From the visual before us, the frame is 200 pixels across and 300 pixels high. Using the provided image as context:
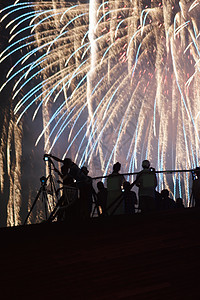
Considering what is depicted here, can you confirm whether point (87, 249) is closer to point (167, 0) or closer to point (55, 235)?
point (55, 235)

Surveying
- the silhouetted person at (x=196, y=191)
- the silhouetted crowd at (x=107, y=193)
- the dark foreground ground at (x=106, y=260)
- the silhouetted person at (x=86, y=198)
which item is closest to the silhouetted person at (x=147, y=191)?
the silhouetted crowd at (x=107, y=193)

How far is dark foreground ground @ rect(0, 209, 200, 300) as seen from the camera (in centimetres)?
372

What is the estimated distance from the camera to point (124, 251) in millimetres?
4883

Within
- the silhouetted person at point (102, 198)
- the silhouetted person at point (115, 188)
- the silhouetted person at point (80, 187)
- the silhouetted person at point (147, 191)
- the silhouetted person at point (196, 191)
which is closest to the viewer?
the silhouetted person at point (80, 187)

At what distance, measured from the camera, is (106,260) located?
181 inches

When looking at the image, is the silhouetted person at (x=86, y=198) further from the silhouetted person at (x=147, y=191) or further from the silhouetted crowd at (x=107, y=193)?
the silhouetted person at (x=147, y=191)

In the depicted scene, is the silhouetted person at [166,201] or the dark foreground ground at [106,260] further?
the silhouetted person at [166,201]

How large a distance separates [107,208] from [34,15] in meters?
13.1

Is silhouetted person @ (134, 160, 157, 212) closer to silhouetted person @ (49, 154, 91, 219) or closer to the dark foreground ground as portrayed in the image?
silhouetted person @ (49, 154, 91, 219)

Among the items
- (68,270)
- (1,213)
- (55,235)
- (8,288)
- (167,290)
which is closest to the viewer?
(167,290)

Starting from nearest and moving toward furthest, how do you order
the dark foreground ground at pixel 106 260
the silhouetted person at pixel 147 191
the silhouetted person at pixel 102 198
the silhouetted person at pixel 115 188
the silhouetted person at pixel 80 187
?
the dark foreground ground at pixel 106 260 → the silhouetted person at pixel 80 187 → the silhouetted person at pixel 147 191 → the silhouetted person at pixel 115 188 → the silhouetted person at pixel 102 198

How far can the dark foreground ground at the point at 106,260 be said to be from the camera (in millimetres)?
3717

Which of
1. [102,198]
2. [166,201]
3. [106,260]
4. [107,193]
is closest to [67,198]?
[107,193]

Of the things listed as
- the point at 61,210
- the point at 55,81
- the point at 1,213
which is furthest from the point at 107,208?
the point at 1,213
